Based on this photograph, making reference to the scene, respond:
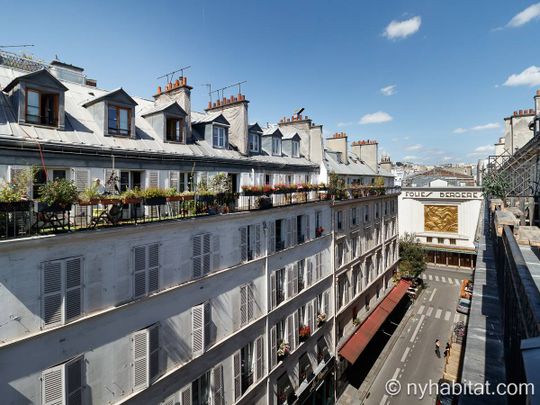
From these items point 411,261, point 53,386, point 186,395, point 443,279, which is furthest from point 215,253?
point 443,279

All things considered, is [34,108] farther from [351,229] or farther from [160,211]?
[351,229]

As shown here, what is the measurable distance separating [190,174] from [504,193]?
70.4 ft

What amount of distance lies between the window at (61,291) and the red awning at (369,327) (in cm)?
1994

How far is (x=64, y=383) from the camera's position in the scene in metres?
8.74

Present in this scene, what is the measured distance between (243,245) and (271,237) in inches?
94.8

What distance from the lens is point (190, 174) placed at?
16203 mm

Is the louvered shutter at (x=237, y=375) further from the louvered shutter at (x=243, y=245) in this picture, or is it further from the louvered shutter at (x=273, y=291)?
the louvered shutter at (x=243, y=245)

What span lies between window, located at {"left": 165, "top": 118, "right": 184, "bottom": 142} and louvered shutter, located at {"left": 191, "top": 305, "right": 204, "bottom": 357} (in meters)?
8.80

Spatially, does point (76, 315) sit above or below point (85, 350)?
above

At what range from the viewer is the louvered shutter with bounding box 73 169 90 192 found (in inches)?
469

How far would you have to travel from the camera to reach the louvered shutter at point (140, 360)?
10.5 m

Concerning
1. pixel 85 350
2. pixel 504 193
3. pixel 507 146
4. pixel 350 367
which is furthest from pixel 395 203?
pixel 85 350

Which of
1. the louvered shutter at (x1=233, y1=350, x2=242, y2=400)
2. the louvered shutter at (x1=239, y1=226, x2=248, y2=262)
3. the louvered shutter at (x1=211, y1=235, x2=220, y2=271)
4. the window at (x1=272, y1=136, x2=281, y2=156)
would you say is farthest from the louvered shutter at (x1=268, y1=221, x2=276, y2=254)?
the window at (x1=272, y1=136, x2=281, y2=156)

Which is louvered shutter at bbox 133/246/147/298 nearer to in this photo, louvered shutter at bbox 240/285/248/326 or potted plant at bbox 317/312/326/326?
louvered shutter at bbox 240/285/248/326
